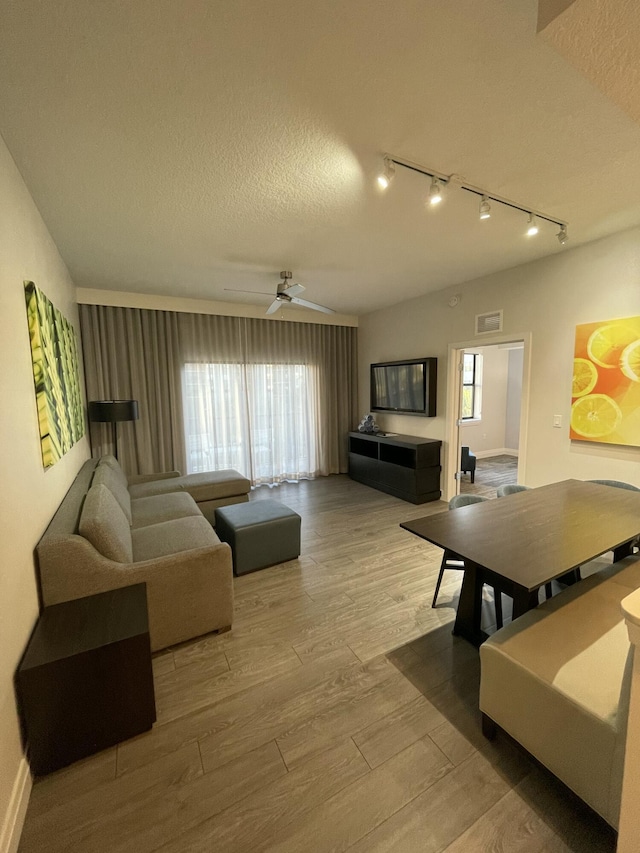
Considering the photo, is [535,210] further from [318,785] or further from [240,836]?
[240,836]

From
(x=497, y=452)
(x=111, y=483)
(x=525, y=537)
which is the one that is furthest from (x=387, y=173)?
(x=497, y=452)

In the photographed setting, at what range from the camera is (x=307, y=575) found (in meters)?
2.88

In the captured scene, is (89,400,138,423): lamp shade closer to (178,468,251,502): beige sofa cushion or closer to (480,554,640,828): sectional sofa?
(178,468,251,502): beige sofa cushion

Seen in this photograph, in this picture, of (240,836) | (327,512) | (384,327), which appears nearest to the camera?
(240,836)

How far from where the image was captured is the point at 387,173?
1.91 meters

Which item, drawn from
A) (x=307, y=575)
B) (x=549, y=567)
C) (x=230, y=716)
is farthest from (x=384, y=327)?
(x=230, y=716)

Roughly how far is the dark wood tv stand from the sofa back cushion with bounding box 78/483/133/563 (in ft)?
11.3

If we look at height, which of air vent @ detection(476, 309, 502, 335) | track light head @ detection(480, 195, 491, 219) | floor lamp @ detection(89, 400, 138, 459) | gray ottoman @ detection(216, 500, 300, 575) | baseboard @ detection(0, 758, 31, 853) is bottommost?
baseboard @ detection(0, 758, 31, 853)

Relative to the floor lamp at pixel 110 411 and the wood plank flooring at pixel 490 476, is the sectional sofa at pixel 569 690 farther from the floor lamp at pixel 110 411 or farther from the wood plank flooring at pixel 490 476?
the floor lamp at pixel 110 411

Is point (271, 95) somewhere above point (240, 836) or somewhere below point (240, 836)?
above

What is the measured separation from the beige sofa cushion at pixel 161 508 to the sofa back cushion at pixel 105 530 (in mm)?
626

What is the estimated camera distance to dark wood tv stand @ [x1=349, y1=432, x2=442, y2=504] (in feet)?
15.0

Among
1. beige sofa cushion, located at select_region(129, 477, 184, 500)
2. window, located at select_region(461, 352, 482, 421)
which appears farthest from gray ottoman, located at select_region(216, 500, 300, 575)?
window, located at select_region(461, 352, 482, 421)

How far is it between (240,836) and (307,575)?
169 cm
